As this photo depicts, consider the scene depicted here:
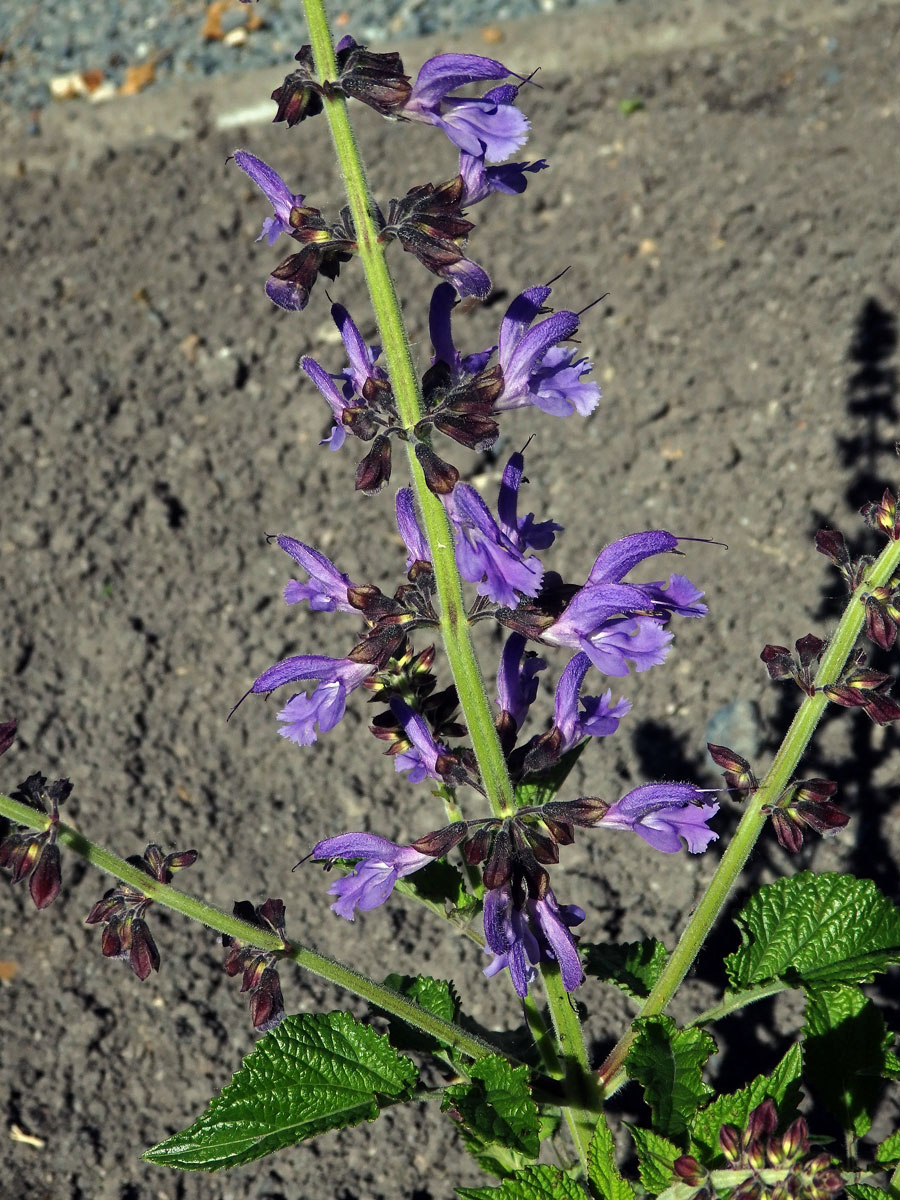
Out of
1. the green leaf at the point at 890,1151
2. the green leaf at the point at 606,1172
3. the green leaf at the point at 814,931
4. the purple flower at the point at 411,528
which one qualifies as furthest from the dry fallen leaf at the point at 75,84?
the green leaf at the point at 890,1151

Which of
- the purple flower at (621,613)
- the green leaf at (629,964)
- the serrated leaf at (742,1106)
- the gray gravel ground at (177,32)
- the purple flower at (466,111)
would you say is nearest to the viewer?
the purple flower at (466,111)

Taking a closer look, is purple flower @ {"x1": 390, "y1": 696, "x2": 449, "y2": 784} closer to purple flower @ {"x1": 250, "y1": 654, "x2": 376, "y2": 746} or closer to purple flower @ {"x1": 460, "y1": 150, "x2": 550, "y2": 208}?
purple flower @ {"x1": 250, "y1": 654, "x2": 376, "y2": 746}

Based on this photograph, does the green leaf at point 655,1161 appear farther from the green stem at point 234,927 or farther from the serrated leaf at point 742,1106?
the green stem at point 234,927

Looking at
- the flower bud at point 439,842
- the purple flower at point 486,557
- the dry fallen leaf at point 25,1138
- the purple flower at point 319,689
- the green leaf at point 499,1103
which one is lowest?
the dry fallen leaf at point 25,1138

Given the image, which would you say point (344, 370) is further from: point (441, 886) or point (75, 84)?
point (75, 84)

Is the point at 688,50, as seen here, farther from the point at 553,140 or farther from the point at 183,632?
the point at 183,632

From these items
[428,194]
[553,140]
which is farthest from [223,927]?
[553,140]
